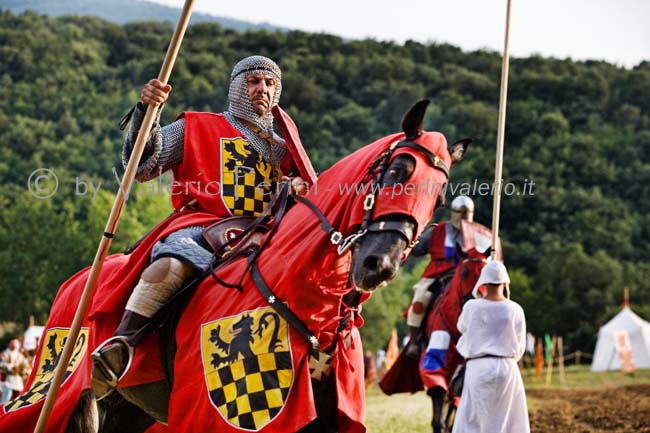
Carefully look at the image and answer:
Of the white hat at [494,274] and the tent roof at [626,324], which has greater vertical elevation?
the white hat at [494,274]

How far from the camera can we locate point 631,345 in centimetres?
3481

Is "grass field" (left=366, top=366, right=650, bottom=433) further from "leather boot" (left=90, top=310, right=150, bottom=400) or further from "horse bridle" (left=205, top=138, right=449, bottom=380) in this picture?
"horse bridle" (left=205, top=138, right=449, bottom=380)

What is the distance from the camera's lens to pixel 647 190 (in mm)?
69250

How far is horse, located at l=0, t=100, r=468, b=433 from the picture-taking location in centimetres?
492

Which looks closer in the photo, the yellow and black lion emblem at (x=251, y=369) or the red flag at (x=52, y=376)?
the yellow and black lion emblem at (x=251, y=369)

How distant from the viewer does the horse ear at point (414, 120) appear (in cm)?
499

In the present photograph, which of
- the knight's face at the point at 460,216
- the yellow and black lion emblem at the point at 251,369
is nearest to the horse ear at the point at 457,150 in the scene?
the yellow and black lion emblem at the point at 251,369

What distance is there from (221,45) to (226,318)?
86673 millimetres

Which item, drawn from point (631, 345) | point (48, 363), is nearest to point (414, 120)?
point (48, 363)

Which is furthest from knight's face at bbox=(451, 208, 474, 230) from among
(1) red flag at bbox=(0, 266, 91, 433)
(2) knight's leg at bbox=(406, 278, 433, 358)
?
(1) red flag at bbox=(0, 266, 91, 433)

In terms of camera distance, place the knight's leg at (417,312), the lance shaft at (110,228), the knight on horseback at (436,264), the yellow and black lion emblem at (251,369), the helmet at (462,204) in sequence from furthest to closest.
Answer: 1. the helmet at (462,204)
2. the knight's leg at (417,312)
3. the knight on horseback at (436,264)
4. the lance shaft at (110,228)
5. the yellow and black lion emblem at (251,369)

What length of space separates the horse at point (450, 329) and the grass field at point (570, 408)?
110 cm

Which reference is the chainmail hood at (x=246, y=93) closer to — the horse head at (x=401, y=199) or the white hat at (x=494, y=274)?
the horse head at (x=401, y=199)

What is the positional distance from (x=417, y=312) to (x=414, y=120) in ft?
26.9
